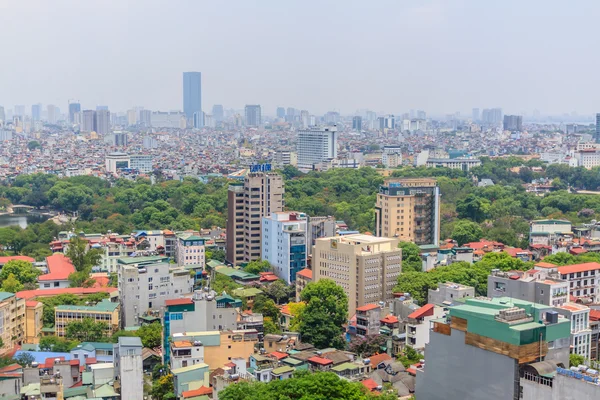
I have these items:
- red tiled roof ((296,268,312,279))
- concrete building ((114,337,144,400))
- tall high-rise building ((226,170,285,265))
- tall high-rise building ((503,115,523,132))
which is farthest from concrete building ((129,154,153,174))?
tall high-rise building ((503,115,523,132))

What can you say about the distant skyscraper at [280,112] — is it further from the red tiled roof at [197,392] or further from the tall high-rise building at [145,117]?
the red tiled roof at [197,392]

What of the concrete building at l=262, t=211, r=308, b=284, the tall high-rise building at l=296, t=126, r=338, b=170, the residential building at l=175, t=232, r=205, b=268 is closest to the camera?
the concrete building at l=262, t=211, r=308, b=284

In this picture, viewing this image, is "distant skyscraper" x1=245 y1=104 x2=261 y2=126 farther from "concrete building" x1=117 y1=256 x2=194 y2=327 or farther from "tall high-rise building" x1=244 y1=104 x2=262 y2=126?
"concrete building" x1=117 y1=256 x2=194 y2=327

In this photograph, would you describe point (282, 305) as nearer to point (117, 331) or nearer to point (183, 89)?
point (117, 331)

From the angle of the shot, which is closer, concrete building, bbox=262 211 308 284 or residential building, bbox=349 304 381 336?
residential building, bbox=349 304 381 336

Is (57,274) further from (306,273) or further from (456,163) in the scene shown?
(456,163)

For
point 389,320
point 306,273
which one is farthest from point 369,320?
point 306,273

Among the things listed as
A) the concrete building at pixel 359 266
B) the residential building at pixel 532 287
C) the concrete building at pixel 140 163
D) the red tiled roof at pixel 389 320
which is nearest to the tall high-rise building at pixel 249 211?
the concrete building at pixel 359 266

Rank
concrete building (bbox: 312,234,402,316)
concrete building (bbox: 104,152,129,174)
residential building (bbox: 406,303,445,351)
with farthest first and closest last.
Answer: concrete building (bbox: 104,152,129,174) < concrete building (bbox: 312,234,402,316) < residential building (bbox: 406,303,445,351)
